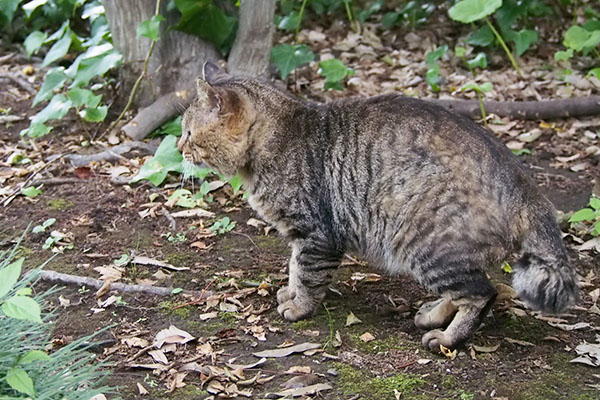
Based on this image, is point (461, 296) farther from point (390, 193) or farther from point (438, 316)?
point (390, 193)

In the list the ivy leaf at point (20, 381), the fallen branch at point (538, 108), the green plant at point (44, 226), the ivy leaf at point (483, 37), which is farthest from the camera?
the ivy leaf at point (483, 37)

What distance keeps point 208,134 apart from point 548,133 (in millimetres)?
3432

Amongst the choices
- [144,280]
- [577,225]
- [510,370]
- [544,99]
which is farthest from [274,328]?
[544,99]

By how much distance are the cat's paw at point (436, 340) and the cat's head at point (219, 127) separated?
1451 mm

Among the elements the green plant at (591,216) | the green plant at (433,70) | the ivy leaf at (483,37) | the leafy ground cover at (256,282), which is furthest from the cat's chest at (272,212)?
the ivy leaf at (483,37)

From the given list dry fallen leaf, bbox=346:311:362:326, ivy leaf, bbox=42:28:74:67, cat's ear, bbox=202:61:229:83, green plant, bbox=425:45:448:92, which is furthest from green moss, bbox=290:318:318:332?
ivy leaf, bbox=42:28:74:67

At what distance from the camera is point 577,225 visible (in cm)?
538

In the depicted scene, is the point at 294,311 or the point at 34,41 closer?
the point at 294,311

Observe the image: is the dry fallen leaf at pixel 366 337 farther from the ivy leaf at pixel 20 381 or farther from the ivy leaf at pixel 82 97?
the ivy leaf at pixel 82 97

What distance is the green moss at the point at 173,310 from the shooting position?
4.42m

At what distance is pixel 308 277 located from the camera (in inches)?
173

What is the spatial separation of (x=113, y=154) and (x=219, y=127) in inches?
83.3

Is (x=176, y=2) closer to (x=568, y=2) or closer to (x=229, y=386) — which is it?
(x=229, y=386)

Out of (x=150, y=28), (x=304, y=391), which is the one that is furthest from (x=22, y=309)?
(x=150, y=28)
